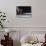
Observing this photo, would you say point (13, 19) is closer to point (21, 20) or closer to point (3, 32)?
point (21, 20)

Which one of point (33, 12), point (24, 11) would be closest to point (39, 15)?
point (33, 12)

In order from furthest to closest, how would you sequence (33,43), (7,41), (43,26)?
(43,26) → (7,41) → (33,43)

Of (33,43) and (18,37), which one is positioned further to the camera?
(18,37)

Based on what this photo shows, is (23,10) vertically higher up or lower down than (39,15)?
higher up

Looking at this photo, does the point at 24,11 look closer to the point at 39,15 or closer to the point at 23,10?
the point at 23,10

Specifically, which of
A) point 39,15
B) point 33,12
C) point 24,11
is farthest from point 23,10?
point 39,15

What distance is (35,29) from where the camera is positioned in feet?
9.25

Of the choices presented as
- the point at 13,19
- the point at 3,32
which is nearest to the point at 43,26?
the point at 13,19

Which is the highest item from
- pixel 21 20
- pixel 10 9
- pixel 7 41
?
pixel 10 9

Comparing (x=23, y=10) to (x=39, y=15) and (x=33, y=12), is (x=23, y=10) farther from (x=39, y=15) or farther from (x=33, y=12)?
(x=39, y=15)

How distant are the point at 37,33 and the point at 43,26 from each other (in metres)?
0.19

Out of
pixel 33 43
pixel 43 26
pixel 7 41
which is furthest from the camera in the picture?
pixel 43 26

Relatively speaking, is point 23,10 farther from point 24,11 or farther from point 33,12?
point 33,12

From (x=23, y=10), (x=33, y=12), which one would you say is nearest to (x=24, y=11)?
(x=23, y=10)
